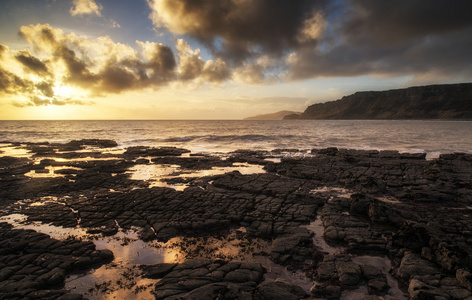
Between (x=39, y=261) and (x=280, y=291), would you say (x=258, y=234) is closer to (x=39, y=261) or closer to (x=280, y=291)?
(x=280, y=291)

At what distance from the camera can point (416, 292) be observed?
6.31 metres

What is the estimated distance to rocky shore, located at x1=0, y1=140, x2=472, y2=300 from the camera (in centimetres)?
679

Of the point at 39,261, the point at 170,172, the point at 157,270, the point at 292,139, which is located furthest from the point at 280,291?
the point at 292,139

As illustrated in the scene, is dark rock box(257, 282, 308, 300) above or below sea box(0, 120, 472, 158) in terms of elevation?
below

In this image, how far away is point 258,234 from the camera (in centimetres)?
1017

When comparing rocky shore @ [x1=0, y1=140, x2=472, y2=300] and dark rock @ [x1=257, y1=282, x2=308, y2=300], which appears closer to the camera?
dark rock @ [x1=257, y1=282, x2=308, y2=300]

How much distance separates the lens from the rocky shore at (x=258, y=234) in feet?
22.3

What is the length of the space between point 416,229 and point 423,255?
106 centimetres

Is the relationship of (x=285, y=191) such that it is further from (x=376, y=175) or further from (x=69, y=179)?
(x=69, y=179)

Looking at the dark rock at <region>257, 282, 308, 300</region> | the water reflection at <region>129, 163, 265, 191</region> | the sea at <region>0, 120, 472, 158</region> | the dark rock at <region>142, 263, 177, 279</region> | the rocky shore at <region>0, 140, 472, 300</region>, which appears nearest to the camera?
the dark rock at <region>257, 282, 308, 300</region>

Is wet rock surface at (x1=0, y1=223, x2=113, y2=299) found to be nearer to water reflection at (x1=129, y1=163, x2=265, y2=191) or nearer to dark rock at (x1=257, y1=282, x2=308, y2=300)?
dark rock at (x1=257, y1=282, x2=308, y2=300)

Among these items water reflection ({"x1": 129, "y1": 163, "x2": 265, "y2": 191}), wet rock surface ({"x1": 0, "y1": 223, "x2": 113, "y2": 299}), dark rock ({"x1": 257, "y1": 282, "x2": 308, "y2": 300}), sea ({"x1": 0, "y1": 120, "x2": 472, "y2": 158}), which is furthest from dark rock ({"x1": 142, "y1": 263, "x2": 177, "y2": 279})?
sea ({"x1": 0, "y1": 120, "x2": 472, "y2": 158})

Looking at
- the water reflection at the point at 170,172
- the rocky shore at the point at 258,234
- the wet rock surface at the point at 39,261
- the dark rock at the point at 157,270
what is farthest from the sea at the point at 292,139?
the dark rock at the point at 157,270

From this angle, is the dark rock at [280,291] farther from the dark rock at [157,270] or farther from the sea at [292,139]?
the sea at [292,139]
